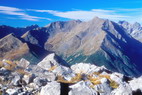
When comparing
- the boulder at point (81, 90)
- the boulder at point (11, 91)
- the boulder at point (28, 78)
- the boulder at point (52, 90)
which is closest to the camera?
the boulder at point (11, 91)

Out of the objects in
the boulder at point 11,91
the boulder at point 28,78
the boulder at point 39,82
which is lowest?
the boulder at point 11,91

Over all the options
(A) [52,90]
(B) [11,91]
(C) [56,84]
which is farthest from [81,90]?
(B) [11,91]

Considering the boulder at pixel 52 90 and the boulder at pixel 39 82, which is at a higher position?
the boulder at pixel 39 82

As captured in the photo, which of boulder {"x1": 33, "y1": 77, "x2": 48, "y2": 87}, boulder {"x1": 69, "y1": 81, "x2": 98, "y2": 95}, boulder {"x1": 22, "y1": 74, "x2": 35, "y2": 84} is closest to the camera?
boulder {"x1": 69, "y1": 81, "x2": 98, "y2": 95}

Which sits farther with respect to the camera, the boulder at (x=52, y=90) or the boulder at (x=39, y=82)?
the boulder at (x=39, y=82)

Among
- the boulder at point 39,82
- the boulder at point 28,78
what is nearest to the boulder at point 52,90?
the boulder at point 39,82

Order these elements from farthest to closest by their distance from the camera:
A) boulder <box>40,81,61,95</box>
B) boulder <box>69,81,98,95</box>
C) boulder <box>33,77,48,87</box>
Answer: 1. boulder <box>33,77,48,87</box>
2. boulder <box>69,81,98,95</box>
3. boulder <box>40,81,61,95</box>

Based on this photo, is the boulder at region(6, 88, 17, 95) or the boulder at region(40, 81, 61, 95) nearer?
the boulder at region(6, 88, 17, 95)

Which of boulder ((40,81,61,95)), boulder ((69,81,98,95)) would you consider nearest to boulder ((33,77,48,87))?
boulder ((40,81,61,95))

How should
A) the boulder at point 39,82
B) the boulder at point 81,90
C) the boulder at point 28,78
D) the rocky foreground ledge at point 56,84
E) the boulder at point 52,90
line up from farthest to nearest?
1. the boulder at point 28,78
2. the boulder at point 39,82
3. the boulder at point 81,90
4. the rocky foreground ledge at point 56,84
5. the boulder at point 52,90

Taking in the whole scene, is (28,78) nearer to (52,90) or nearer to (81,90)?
(52,90)

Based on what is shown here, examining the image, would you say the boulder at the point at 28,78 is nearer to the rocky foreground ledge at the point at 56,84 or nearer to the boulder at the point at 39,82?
the rocky foreground ledge at the point at 56,84

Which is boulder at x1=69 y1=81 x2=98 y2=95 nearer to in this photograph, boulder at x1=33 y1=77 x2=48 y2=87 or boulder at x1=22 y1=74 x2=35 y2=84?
boulder at x1=33 y1=77 x2=48 y2=87
